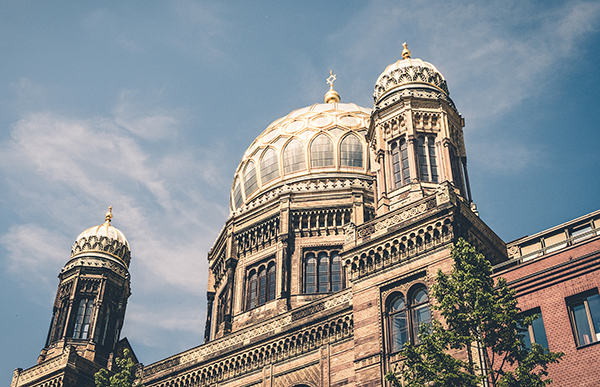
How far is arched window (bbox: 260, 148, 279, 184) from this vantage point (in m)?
47.1

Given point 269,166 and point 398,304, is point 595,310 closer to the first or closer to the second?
point 398,304

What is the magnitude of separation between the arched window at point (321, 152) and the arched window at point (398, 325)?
19.1 metres

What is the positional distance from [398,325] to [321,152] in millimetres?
20731

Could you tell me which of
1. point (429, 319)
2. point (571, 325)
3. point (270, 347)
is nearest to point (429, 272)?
point (429, 319)

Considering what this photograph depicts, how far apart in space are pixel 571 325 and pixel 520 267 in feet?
9.46

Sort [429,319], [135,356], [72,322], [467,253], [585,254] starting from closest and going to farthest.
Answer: [467,253], [585,254], [429,319], [72,322], [135,356]

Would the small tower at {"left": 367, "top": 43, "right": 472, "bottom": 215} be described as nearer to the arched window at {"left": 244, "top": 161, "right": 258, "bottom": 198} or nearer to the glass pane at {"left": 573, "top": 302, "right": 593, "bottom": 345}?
the glass pane at {"left": 573, "top": 302, "right": 593, "bottom": 345}

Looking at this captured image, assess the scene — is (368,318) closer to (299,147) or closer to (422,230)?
(422,230)

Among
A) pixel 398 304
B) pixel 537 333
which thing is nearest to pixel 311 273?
pixel 398 304

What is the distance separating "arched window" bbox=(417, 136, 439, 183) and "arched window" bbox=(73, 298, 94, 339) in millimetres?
21607

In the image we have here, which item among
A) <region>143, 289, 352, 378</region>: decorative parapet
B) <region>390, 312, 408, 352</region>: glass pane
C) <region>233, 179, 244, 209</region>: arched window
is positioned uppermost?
<region>233, 179, 244, 209</region>: arched window

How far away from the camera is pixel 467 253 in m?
22.3

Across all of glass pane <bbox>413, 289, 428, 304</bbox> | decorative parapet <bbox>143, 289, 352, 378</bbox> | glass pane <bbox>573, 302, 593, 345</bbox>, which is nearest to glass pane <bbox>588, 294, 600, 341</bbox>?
Answer: glass pane <bbox>573, 302, 593, 345</bbox>

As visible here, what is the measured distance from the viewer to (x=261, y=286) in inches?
1704
